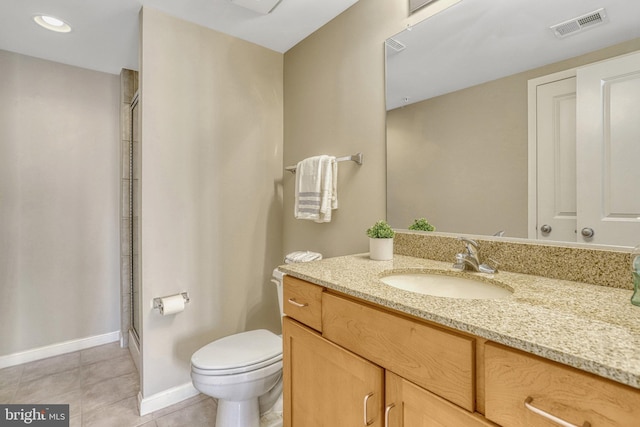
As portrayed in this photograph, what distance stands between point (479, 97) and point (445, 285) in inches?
30.1

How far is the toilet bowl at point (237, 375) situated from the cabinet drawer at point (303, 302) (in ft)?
1.36

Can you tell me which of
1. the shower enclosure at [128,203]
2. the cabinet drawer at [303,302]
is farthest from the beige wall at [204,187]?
the cabinet drawer at [303,302]

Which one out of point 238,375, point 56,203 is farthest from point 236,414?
point 56,203

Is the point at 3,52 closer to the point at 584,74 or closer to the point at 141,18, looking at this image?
the point at 141,18

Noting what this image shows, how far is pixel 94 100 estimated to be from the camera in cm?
245

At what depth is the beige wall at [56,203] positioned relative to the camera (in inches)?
85.0

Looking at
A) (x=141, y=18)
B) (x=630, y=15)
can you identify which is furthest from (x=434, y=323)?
(x=141, y=18)

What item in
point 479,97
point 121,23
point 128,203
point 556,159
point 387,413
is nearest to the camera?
point 387,413

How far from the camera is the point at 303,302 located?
1.11 metres

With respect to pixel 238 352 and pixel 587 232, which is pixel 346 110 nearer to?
pixel 587 232

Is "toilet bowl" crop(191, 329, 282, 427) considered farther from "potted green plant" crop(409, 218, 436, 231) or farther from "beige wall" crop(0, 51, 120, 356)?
"beige wall" crop(0, 51, 120, 356)

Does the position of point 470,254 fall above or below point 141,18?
below

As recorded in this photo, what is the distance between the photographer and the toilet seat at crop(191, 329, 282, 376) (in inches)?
54.1

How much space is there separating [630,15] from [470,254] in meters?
0.85
